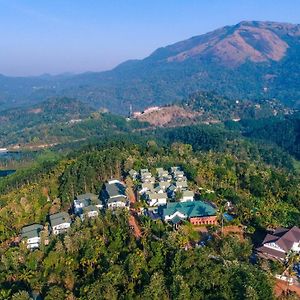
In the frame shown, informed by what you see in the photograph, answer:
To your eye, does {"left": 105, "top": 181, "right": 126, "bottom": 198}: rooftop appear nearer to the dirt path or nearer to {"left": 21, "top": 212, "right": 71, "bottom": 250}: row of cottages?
the dirt path

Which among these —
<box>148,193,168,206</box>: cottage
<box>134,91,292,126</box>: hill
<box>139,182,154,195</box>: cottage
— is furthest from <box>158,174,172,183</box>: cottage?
<box>134,91,292,126</box>: hill

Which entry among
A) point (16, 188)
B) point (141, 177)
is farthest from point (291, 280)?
point (16, 188)

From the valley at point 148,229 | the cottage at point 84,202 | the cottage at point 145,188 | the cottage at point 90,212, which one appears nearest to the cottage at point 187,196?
the valley at point 148,229

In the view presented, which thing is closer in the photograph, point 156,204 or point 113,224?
point 113,224

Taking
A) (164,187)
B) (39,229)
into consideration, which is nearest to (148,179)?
(164,187)

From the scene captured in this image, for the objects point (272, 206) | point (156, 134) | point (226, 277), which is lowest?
point (156, 134)

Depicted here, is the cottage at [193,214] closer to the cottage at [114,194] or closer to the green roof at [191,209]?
the green roof at [191,209]

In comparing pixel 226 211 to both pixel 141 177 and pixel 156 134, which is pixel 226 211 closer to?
pixel 141 177
